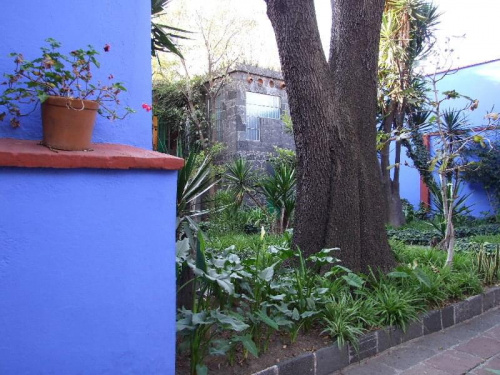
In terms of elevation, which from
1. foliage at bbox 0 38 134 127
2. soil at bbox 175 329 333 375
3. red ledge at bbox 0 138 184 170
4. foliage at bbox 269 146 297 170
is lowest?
soil at bbox 175 329 333 375

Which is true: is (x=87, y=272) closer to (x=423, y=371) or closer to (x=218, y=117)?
(x=423, y=371)

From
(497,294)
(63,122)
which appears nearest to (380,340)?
(497,294)

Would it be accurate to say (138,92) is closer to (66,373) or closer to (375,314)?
(66,373)

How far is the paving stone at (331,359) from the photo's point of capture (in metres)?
2.94

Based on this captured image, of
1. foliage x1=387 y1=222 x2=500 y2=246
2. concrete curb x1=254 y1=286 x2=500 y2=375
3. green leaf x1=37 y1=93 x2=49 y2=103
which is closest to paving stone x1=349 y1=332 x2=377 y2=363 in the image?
concrete curb x1=254 y1=286 x2=500 y2=375

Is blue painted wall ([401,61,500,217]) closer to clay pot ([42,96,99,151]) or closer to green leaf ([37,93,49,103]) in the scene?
clay pot ([42,96,99,151])

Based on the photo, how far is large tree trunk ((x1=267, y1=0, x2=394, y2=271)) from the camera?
4043 mm

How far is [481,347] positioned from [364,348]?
1.04m

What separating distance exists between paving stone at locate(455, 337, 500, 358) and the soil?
3.89ft

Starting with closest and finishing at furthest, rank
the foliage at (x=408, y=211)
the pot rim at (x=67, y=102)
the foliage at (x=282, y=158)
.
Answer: the pot rim at (x=67, y=102)
the foliage at (x=282, y=158)
the foliage at (x=408, y=211)

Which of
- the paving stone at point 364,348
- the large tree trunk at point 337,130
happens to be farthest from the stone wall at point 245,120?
the paving stone at point 364,348

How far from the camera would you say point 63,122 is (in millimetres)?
2104

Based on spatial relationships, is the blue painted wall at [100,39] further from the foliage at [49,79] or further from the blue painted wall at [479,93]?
the blue painted wall at [479,93]

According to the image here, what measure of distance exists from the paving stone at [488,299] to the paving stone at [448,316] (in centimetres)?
65
